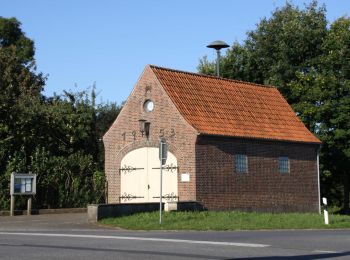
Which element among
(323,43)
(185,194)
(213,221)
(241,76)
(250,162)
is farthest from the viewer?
(241,76)

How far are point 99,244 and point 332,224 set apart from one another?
11332mm

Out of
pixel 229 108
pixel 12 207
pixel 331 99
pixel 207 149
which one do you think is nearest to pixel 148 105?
pixel 207 149

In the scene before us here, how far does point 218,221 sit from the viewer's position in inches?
885

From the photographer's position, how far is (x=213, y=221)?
73.8ft

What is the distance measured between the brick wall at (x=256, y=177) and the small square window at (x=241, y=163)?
0.19 meters

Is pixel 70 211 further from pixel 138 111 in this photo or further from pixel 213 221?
pixel 213 221

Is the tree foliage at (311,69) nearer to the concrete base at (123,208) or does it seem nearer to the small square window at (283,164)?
the small square window at (283,164)

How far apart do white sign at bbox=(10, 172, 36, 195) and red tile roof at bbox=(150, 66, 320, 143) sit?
7313 mm

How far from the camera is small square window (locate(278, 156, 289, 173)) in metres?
31.7

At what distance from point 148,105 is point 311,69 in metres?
14.9

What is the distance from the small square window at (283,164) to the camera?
31734 mm

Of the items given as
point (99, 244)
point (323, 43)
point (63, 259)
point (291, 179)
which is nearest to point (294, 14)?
point (323, 43)

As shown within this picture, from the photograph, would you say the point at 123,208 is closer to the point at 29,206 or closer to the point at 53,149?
the point at 29,206

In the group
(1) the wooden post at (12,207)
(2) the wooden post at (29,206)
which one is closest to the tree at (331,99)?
(2) the wooden post at (29,206)
